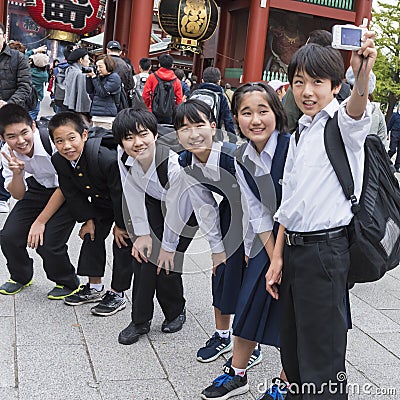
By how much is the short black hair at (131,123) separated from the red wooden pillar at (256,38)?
11842 millimetres

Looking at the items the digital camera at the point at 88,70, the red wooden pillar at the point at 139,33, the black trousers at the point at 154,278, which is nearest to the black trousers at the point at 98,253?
the black trousers at the point at 154,278

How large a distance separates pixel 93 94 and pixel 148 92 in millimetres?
1114

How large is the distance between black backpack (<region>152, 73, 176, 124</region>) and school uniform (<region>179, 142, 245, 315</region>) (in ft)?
18.4

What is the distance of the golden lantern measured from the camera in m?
11.9

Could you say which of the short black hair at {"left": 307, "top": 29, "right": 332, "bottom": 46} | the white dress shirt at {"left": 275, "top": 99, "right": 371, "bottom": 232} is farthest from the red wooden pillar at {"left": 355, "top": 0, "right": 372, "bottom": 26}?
the white dress shirt at {"left": 275, "top": 99, "right": 371, "bottom": 232}

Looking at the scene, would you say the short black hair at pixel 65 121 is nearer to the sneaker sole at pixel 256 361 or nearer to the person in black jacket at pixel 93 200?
the person in black jacket at pixel 93 200

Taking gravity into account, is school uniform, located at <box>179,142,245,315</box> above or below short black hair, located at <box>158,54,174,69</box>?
below

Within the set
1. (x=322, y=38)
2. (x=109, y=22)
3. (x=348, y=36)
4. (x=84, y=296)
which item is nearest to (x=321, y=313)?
(x=348, y=36)

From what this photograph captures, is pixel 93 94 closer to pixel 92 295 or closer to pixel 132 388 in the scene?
pixel 92 295

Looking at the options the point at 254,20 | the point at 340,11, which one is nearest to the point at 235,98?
the point at 254,20

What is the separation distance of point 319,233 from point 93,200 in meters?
1.83

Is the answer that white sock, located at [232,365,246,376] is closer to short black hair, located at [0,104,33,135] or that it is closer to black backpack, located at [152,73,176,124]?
Result: short black hair, located at [0,104,33,135]

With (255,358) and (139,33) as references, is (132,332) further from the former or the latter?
(139,33)

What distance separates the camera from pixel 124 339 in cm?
313
